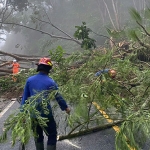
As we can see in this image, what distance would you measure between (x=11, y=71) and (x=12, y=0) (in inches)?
539

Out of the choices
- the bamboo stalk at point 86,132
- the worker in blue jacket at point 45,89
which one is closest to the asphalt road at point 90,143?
the bamboo stalk at point 86,132

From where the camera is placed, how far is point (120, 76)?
13.6 ft

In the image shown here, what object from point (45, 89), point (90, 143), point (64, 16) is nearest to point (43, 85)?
point (45, 89)

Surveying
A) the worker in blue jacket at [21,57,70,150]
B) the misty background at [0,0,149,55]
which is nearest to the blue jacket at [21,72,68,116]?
the worker in blue jacket at [21,57,70,150]

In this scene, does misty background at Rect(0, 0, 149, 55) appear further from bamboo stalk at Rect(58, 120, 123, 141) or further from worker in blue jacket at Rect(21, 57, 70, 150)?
worker in blue jacket at Rect(21, 57, 70, 150)

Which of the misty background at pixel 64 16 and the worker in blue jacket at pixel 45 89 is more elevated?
the misty background at pixel 64 16

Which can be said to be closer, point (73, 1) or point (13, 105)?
point (13, 105)

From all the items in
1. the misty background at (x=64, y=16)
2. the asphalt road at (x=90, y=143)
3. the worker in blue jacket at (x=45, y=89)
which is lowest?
the asphalt road at (x=90, y=143)

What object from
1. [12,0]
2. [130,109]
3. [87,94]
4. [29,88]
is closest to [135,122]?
[130,109]

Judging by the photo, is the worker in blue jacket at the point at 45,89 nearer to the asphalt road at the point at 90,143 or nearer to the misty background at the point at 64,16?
the asphalt road at the point at 90,143

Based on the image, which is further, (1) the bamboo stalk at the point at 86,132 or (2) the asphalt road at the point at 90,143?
(1) the bamboo stalk at the point at 86,132

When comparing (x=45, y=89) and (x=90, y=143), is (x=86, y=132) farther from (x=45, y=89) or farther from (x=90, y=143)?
(x=45, y=89)

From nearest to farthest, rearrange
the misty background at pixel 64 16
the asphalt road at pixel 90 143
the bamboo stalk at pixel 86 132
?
the asphalt road at pixel 90 143 → the bamboo stalk at pixel 86 132 → the misty background at pixel 64 16

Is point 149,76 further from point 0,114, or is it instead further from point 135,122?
point 0,114
